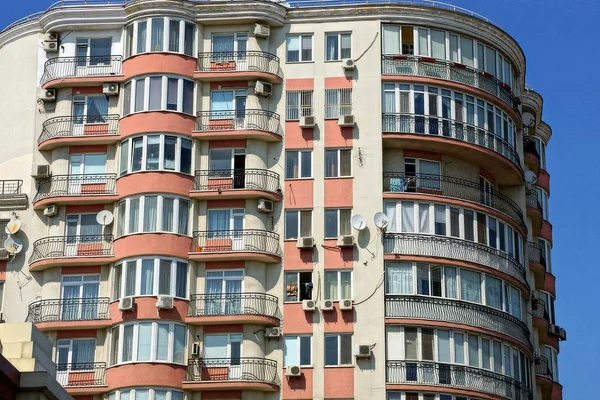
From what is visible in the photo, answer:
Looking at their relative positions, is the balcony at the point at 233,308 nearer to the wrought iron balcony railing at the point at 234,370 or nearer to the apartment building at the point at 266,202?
the apartment building at the point at 266,202

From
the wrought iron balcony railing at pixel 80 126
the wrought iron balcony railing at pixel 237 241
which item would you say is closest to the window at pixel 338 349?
the wrought iron balcony railing at pixel 237 241

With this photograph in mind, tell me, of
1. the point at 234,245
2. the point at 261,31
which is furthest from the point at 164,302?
the point at 261,31

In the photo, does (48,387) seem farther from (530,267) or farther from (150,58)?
(530,267)

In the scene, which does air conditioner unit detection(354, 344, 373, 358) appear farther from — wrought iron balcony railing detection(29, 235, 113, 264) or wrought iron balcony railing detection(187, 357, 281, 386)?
wrought iron balcony railing detection(29, 235, 113, 264)

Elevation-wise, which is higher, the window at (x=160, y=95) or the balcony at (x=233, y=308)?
the window at (x=160, y=95)

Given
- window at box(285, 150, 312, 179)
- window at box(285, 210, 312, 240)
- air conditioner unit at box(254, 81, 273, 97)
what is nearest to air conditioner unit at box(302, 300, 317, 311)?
window at box(285, 210, 312, 240)

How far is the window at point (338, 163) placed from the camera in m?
63.4

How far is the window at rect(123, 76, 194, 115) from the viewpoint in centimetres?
6406

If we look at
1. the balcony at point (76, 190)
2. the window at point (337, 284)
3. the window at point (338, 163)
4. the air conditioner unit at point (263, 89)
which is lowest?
the window at point (337, 284)

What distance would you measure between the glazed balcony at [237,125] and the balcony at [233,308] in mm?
7265

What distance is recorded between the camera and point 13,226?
64.7 metres

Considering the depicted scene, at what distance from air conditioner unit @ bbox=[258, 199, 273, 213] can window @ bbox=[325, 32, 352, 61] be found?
748 centimetres

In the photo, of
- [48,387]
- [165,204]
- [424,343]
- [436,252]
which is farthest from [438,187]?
[48,387]

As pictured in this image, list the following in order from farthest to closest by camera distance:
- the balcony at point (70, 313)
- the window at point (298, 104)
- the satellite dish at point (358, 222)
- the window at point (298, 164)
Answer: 1. the window at point (298, 104)
2. the window at point (298, 164)
3. the satellite dish at point (358, 222)
4. the balcony at point (70, 313)
